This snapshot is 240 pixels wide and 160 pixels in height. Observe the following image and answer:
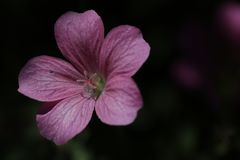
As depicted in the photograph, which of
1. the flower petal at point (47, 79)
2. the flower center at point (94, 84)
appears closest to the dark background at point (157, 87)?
the flower center at point (94, 84)

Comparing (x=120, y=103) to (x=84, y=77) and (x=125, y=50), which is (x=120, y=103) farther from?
(x=84, y=77)

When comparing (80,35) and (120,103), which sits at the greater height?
(80,35)

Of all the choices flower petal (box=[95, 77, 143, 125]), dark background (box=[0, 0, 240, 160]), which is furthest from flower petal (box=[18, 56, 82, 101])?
dark background (box=[0, 0, 240, 160])

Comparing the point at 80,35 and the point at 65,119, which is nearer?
the point at 65,119

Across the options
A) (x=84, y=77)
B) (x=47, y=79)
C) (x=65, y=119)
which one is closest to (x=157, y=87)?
(x=84, y=77)

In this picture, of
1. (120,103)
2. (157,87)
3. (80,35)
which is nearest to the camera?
(120,103)

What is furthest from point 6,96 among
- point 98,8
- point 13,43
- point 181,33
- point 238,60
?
point 238,60

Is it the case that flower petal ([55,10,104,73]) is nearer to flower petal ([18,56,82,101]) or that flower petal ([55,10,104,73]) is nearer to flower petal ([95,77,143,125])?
flower petal ([18,56,82,101])
